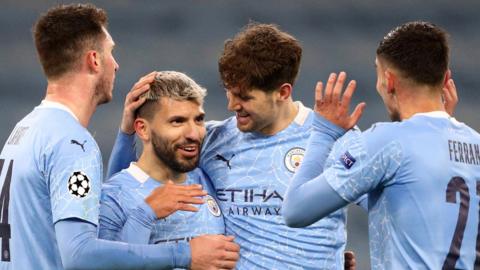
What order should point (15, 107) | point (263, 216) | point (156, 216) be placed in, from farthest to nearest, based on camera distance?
1. point (15, 107)
2. point (263, 216)
3. point (156, 216)

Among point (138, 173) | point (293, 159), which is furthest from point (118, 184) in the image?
point (293, 159)

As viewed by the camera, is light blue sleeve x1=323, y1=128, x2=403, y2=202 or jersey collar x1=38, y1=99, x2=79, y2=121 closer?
light blue sleeve x1=323, y1=128, x2=403, y2=202

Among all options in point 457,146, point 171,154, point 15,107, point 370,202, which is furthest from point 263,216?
point 15,107

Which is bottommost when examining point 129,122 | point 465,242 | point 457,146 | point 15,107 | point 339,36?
point 465,242

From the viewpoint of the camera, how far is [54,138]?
3.50m

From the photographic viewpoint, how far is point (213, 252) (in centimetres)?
375

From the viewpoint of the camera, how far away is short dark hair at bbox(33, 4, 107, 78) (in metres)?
3.71

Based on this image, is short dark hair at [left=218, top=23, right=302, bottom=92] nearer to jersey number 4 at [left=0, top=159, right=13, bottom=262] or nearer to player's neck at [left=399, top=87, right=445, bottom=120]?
player's neck at [left=399, top=87, right=445, bottom=120]

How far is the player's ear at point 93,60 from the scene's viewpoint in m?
3.75

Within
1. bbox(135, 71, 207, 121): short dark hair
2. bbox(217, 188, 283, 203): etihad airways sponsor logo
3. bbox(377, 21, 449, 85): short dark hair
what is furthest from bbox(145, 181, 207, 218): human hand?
bbox(377, 21, 449, 85): short dark hair

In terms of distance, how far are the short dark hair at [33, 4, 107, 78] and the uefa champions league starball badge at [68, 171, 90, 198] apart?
433 mm

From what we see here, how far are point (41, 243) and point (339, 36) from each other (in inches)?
203

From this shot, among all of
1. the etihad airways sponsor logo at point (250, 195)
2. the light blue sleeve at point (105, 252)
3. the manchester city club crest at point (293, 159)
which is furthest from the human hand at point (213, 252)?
the manchester city club crest at point (293, 159)

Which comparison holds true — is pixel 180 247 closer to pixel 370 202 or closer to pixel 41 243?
pixel 41 243
